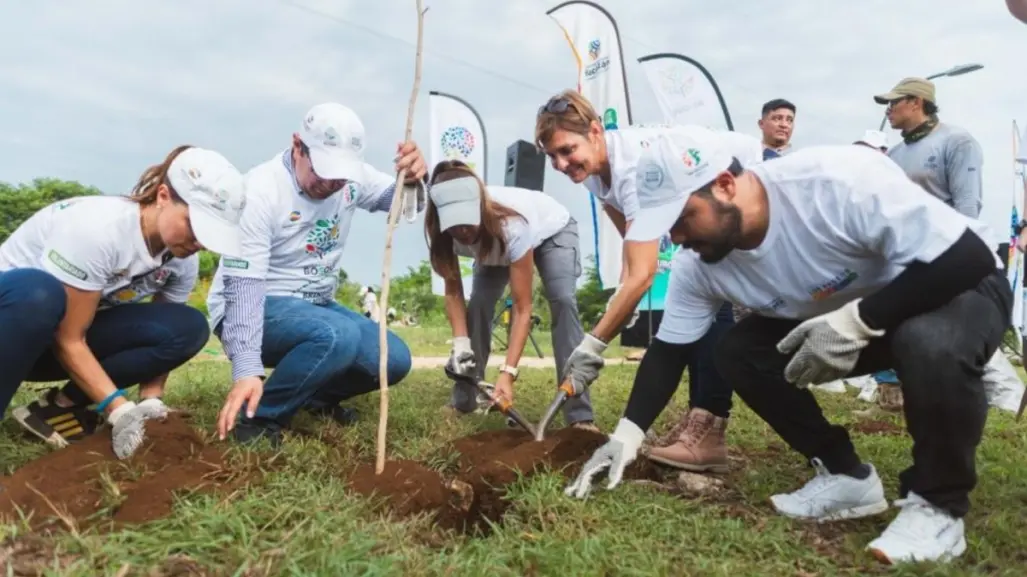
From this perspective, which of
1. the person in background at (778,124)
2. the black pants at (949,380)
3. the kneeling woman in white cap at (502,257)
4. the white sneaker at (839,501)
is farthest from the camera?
the person in background at (778,124)

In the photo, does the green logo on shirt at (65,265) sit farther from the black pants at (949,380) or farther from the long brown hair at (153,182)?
the black pants at (949,380)

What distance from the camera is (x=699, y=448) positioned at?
2.90 metres

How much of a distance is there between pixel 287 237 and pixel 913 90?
3658 millimetres

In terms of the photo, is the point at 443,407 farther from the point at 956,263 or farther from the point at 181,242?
the point at 956,263

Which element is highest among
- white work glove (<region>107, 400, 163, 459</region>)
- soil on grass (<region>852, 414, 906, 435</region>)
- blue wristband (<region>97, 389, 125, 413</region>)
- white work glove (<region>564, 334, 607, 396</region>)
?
white work glove (<region>564, 334, 607, 396</region>)

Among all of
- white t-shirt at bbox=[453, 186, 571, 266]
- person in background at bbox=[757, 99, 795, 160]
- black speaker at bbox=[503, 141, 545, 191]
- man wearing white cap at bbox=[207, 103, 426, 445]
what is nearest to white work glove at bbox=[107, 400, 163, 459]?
man wearing white cap at bbox=[207, 103, 426, 445]

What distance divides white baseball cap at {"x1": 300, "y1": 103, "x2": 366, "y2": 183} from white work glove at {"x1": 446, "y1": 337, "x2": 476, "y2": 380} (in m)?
1.00

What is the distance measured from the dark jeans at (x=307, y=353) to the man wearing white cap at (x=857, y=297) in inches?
44.1

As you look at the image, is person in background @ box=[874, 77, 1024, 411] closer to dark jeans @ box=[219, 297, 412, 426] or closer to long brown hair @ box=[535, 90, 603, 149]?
long brown hair @ box=[535, 90, 603, 149]

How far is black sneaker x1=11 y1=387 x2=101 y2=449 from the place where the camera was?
2969 mm

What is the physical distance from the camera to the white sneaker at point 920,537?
1996 millimetres

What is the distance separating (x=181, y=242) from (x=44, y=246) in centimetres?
49

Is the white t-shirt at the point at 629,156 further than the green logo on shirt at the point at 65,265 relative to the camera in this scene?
Yes

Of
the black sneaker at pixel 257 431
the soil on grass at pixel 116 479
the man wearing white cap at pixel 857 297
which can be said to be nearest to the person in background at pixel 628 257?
the man wearing white cap at pixel 857 297
